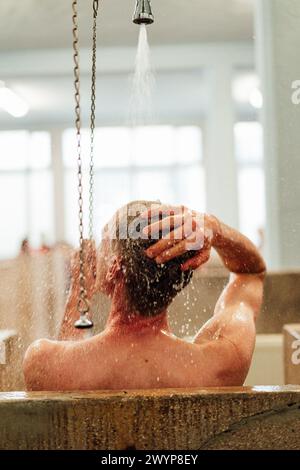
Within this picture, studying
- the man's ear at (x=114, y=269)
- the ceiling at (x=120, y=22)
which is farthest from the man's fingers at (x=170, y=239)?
the ceiling at (x=120, y=22)

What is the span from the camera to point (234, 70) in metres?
5.93

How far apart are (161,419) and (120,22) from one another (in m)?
4.56

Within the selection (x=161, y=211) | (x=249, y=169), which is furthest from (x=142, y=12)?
(x=249, y=169)

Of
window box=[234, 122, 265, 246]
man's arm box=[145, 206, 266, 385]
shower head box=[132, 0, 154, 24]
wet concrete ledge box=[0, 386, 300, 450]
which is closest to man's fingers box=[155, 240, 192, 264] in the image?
man's arm box=[145, 206, 266, 385]

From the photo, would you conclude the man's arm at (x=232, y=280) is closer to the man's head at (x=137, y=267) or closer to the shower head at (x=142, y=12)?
the man's head at (x=137, y=267)

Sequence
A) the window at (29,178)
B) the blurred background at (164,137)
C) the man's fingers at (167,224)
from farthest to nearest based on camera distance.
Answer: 1. the window at (29,178)
2. the blurred background at (164,137)
3. the man's fingers at (167,224)

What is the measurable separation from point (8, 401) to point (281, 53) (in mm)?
2996

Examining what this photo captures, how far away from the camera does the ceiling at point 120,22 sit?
15.6ft

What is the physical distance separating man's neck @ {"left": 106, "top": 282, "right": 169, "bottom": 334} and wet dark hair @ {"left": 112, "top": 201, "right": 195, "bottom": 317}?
0.01m

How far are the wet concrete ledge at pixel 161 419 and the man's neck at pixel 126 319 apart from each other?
298 millimetres

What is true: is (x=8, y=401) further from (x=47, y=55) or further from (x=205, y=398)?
(x=47, y=55)

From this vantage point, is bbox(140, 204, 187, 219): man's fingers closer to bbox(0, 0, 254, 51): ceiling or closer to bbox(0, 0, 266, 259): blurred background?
bbox(0, 0, 266, 259): blurred background

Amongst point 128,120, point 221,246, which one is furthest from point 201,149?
point 221,246

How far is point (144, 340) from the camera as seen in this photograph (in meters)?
1.30
